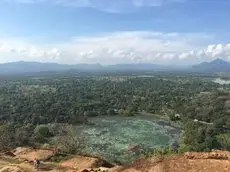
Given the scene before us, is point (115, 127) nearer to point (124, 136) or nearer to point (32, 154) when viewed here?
point (124, 136)

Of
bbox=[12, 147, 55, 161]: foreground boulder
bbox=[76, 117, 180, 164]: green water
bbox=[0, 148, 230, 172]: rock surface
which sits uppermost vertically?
bbox=[0, 148, 230, 172]: rock surface

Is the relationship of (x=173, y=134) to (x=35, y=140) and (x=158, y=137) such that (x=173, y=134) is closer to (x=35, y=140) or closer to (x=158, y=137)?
(x=158, y=137)

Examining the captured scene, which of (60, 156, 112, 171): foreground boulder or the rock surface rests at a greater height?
the rock surface

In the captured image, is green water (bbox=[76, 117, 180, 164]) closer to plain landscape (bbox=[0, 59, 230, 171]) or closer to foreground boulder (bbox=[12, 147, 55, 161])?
plain landscape (bbox=[0, 59, 230, 171])

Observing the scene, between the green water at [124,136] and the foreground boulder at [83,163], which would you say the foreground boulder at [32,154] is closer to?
the foreground boulder at [83,163]

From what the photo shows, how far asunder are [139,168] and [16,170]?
1131cm

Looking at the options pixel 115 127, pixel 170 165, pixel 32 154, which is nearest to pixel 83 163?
pixel 32 154

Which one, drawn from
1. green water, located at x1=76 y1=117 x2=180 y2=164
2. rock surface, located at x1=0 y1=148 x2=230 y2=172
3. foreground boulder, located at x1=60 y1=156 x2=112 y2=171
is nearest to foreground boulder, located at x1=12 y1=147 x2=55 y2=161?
foreground boulder, located at x1=60 y1=156 x2=112 y2=171

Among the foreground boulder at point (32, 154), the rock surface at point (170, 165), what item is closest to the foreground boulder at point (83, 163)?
the rock surface at point (170, 165)

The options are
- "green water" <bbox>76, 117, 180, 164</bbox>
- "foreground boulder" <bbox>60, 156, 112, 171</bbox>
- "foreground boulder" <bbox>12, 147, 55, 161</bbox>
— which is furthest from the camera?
"green water" <bbox>76, 117, 180, 164</bbox>

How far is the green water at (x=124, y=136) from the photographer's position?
65875 mm

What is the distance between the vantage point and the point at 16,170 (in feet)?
105

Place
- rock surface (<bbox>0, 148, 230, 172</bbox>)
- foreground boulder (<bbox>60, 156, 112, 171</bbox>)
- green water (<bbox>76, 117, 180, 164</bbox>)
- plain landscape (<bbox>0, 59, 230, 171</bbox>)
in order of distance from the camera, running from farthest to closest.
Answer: green water (<bbox>76, 117, 180, 164</bbox>), plain landscape (<bbox>0, 59, 230, 171</bbox>), foreground boulder (<bbox>60, 156, 112, 171</bbox>), rock surface (<bbox>0, 148, 230, 172</bbox>)

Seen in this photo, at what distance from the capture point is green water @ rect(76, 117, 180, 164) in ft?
216
